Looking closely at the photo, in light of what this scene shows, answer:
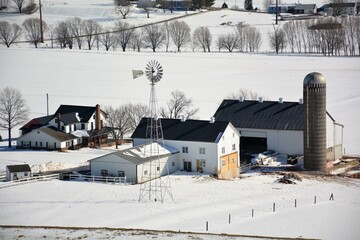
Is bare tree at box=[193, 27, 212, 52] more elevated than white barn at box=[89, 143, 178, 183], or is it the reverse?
bare tree at box=[193, 27, 212, 52]

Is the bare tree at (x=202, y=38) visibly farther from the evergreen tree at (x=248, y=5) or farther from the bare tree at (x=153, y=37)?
the evergreen tree at (x=248, y=5)

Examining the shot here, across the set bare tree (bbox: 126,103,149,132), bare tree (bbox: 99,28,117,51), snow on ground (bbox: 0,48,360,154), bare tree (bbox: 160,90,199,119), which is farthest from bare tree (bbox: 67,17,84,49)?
bare tree (bbox: 126,103,149,132)

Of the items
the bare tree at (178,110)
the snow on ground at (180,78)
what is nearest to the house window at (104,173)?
the bare tree at (178,110)

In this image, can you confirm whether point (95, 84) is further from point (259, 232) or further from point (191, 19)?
point (191, 19)

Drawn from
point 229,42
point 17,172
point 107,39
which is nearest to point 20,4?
point 107,39

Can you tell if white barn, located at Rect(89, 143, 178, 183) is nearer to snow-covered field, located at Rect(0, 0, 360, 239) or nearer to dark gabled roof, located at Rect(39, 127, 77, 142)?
snow-covered field, located at Rect(0, 0, 360, 239)

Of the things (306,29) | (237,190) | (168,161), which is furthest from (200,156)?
(306,29)
